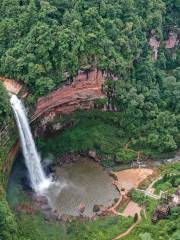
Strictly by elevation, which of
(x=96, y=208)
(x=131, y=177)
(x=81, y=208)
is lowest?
(x=96, y=208)

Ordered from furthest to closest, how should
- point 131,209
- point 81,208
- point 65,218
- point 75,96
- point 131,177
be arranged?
point 75,96, point 131,177, point 131,209, point 81,208, point 65,218

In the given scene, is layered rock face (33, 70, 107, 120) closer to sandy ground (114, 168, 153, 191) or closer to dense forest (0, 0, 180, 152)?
dense forest (0, 0, 180, 152)

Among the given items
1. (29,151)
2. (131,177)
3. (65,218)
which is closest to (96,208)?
(65,218)

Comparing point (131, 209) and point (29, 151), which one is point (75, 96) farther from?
point (131, 209)

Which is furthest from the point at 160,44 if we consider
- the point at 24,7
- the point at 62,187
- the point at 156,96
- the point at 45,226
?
the point at 45,226

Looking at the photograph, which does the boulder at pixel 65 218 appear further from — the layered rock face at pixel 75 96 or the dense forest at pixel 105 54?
the dense forest at pixel 105 54
